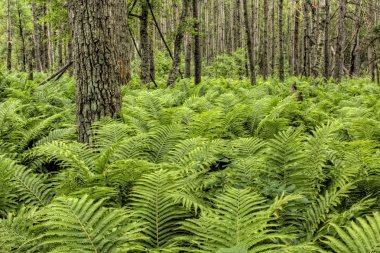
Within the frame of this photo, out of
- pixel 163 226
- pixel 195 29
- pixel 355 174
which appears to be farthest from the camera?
pixel 195 29

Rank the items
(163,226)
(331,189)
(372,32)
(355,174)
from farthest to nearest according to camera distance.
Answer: (372,32)
(355,174)
(331,189)
(163,226)

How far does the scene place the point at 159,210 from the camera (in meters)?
2.71

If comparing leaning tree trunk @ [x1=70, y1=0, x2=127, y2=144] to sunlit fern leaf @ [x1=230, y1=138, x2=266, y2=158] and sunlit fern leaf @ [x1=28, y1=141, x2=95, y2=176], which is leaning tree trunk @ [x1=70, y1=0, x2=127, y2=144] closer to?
sunlit fern leaf @ [x1=28, y1=141, x2=95, y2=176]

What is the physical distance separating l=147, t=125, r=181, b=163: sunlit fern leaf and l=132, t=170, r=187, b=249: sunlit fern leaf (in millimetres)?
1135

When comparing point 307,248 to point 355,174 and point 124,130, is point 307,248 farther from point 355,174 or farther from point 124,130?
point 124,130

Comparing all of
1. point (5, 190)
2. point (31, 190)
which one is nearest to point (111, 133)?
point (31, 190)

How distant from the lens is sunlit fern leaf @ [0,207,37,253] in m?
2.24

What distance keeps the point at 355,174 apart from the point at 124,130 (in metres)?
2.33

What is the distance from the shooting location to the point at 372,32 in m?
18.7

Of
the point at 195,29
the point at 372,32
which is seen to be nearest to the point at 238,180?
the point at 195,29

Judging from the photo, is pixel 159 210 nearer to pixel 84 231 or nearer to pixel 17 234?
pixel 84 231

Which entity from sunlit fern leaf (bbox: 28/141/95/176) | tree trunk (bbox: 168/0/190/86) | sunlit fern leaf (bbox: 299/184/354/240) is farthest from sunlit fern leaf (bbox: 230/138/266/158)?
tree trunk (bbox: 168/0/190/86)

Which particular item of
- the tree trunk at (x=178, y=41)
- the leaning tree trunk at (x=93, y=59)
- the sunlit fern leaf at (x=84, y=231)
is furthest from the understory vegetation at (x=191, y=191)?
the tree trunk at (x=178, y=41)

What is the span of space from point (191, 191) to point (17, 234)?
1.22 m
